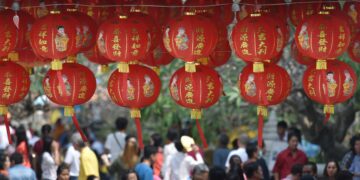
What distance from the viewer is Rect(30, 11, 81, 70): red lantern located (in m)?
14.1

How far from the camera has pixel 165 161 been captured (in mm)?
19500

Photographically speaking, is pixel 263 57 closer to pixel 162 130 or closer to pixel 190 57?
pixel 190 57

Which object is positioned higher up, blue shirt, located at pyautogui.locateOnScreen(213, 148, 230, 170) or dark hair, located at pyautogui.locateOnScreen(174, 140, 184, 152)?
dark hair, located at pyautogui.locateOnScreen(174, 140, 184, 152)

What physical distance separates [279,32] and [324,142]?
298 inches

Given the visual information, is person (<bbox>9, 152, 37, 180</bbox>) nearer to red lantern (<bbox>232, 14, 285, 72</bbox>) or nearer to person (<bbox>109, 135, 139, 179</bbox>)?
person (<bbox>109, 135, 139, 179</bbox>)

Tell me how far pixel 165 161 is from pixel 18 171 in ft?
8.06

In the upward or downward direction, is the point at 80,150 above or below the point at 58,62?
below

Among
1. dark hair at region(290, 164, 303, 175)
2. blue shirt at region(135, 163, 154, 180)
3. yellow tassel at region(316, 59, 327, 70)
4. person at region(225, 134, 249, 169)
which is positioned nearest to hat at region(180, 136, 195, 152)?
blue shirt at region(135, 163, 154, 180)

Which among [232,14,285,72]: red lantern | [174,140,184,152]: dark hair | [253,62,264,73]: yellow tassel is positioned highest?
[232,14,285,72]: red lantern

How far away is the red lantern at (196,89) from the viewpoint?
1422cm

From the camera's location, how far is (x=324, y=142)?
21.1 m

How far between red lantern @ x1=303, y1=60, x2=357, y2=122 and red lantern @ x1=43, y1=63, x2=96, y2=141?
2.58 metres

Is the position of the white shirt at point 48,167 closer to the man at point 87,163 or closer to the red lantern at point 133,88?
the man at point 87,163

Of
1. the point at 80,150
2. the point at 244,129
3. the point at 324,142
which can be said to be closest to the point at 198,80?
the point at 80,150
